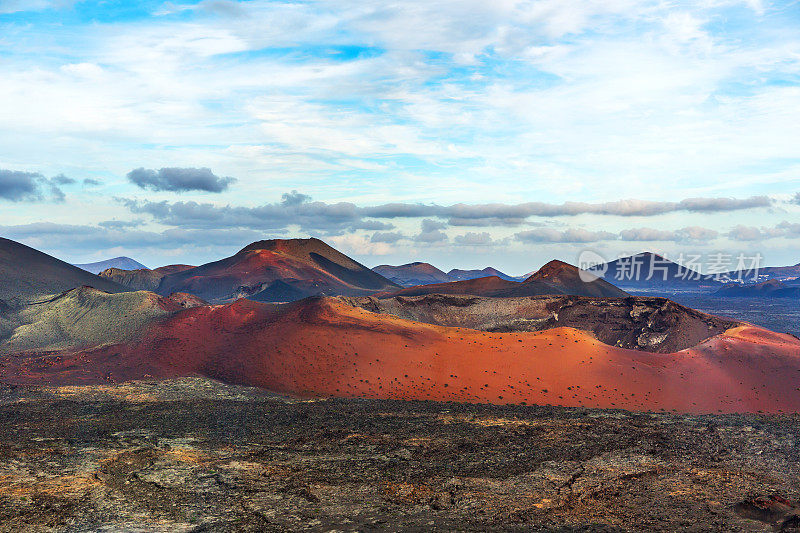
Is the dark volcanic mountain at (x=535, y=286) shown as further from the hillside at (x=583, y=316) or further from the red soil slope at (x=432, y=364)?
the red soil slope at (x=432, y=364)

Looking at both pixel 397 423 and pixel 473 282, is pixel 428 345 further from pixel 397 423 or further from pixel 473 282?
pixel 473 282

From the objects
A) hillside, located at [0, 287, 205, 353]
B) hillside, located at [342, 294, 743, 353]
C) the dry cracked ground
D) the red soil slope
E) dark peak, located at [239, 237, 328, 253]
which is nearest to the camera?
the dry cracked ground

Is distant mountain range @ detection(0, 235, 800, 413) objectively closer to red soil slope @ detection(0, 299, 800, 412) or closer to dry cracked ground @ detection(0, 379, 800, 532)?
red soil slope @ detection(0, 299, 800, 412)

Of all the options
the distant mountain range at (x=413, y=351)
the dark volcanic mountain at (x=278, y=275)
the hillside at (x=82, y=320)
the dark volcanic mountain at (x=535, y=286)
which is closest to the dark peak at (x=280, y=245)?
the dark volcanic mountain at (x=278, y=275)

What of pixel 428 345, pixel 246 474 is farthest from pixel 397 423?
pixel 428 345

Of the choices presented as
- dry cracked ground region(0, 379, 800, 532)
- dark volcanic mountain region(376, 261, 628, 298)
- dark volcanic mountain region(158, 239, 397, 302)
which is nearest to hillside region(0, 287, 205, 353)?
dry cracked ground region(0, 379, 800, 532)

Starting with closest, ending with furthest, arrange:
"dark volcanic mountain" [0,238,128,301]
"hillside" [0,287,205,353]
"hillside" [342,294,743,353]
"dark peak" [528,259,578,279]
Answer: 1. "hillside" [0,287,205,353]
2. "hillside" [342,294,743,353]
3. "dark volcanic mountain" [0,238,128,301]
4. "dark peak" [528,259,578,279]
